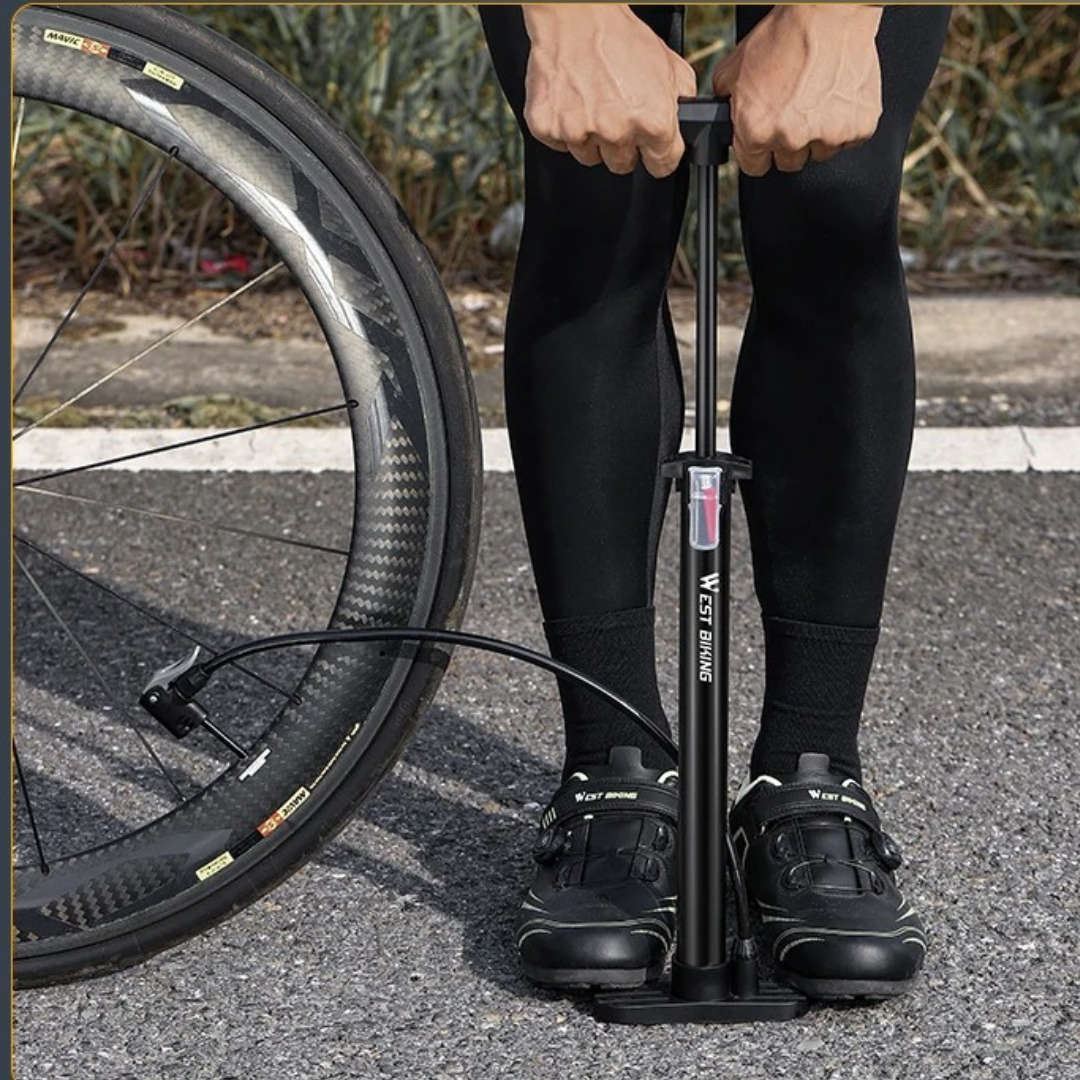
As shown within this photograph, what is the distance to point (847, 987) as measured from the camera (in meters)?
1.84

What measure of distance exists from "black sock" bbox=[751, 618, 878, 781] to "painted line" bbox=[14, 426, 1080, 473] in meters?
1.24

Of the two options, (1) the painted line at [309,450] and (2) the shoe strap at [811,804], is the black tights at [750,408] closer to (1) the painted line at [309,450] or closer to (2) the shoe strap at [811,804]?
(2) the shoe strap at [811,804]

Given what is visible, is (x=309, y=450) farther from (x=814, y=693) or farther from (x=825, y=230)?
(x=825, y=230)

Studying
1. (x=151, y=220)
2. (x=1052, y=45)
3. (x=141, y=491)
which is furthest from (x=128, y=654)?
(x=1052, y=45)

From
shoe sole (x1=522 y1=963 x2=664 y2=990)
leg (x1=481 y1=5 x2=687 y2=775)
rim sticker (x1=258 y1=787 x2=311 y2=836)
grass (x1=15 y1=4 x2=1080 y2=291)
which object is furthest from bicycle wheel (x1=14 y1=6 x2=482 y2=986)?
grass (x1=15 y1=4 x2=1080 y2=291)

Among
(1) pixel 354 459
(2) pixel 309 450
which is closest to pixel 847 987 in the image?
(1) pixel 354 459

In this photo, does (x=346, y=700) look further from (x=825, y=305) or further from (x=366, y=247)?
(x=825, y=305)

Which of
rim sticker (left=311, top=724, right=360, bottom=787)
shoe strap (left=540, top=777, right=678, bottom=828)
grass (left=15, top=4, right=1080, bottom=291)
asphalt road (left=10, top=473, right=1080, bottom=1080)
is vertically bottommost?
asphalt road (left=10, top=473, right=1080, bottom=1080)

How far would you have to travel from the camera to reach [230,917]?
194 centimetres

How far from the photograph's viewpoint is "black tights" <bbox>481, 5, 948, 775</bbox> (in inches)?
73.2

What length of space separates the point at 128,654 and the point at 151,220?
6.02 feet

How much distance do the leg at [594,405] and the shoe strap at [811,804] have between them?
11 centimetres

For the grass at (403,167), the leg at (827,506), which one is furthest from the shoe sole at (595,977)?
the grass at (403,167)

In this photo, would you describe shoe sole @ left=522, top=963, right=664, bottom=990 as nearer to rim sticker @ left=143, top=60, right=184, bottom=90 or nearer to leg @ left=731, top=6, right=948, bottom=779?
leg @ left=731, top=6, right=948, bottom=779
